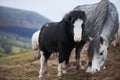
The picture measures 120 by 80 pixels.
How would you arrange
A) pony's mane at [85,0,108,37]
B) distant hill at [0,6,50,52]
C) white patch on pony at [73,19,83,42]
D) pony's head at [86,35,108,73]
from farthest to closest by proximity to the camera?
distant hill at [0,6,50,52] → pony's mane at [85,0,108,37] → pony's head at [86,35,108,73] → white patch on pony at [73,19,83,42]

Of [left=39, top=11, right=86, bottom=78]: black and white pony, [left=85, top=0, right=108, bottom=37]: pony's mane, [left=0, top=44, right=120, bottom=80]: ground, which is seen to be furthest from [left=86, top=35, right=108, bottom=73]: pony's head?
[left=39, top=11, right=86, bottom=78]: black and white pony

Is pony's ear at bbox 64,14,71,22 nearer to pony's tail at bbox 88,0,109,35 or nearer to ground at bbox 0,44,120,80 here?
pony's tail at bbox 88,0,109,35

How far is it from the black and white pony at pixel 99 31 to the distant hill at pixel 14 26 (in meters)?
1.74

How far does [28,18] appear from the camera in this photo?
496 inches

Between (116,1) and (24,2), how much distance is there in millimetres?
3073

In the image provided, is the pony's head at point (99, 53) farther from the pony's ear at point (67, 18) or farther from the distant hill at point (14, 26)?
the distant hill at point (14, 26)

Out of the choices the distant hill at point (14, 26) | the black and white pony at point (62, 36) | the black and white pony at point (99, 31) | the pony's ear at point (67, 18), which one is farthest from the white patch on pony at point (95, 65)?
the distant hill at point (14, 26)


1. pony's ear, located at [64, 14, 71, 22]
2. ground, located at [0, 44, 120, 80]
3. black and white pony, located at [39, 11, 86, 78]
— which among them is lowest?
ground, located at [0, 44, 120, 80]

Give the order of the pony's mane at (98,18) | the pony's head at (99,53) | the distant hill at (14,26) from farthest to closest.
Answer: the distant hill at (14,26)
the pony's mane at (98,18)
the pony's head at (99,53)

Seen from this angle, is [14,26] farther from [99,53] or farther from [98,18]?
[99,53]

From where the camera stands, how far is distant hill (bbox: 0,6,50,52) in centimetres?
1134

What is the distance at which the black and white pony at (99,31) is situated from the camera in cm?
1034

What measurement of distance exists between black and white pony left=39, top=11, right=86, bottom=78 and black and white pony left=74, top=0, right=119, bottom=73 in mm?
378

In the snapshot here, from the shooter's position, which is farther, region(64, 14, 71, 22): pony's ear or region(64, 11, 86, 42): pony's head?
region(64, 14, 71, 22): pony's ear
